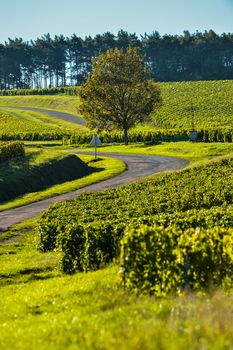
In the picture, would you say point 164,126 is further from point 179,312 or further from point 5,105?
point 179,312

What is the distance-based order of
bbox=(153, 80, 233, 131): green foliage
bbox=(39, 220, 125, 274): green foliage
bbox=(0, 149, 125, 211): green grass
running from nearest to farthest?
bbox=(39, 220, 125, 274): green foliage → bbox=(0, 149, 125, 211): green grass → bbox=(153, 80, 233, 131): green foliage

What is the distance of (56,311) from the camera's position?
539 inches

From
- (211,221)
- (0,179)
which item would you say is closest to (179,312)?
(211,221)

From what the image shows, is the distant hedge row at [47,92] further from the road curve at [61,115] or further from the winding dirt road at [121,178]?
the winding dirt road at [121,178]

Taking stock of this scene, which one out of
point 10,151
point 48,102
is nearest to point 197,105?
point 48,102

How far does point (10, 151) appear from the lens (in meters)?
56.6

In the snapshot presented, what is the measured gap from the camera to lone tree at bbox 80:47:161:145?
3255 inches

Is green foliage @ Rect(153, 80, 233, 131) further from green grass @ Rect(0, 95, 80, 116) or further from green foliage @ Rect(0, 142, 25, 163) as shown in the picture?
green foliage @ Rect(0, 142, 25, 163)

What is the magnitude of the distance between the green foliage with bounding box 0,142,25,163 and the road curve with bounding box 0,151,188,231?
35.7 ft

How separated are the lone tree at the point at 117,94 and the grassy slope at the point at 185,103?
837cm

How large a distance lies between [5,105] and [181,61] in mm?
69970

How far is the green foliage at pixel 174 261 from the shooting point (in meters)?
14.3

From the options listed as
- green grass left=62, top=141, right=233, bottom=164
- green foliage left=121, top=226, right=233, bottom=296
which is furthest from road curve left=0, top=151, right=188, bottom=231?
→ green foliage left=121, top=226, right=233, bottom=296

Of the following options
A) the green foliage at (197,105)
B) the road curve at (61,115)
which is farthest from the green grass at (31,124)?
the green foliage at (197,105)
